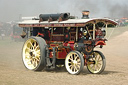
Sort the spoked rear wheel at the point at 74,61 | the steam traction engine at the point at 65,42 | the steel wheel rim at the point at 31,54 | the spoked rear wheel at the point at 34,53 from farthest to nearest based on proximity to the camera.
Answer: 1. the steel wheel rim at the point at 31,54
2. the spoked rear wheel at the point at 34,53
3. the steam traction engine at the point at 65,42
4. the spoked rear wheel at the point at 74,61

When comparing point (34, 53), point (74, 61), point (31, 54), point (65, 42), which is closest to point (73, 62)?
point (74, 61)

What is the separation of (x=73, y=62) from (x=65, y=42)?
1240mm

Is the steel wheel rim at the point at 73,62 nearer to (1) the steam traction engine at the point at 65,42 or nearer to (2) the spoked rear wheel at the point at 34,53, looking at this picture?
(1) the steam traction engine at the point at 65,42

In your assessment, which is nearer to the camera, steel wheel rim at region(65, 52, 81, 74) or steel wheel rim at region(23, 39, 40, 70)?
steel wheel rim at region(65, 52, 81, 74)

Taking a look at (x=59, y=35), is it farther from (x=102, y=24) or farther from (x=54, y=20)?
(x=102, y=24)

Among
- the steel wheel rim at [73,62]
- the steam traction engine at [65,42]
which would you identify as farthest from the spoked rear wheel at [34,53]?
the steel wheel rim at [73,62]

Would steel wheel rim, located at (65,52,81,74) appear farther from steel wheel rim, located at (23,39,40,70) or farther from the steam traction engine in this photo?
steel wheel rim, located at (23,39,40,70)

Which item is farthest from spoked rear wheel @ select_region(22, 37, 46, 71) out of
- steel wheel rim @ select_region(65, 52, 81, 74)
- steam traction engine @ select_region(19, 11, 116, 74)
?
steel wheel rim @ select_region(65, 52, 81, 74)

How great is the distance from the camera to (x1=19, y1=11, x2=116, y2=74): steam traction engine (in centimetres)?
1202

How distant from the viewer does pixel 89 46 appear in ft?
40.3

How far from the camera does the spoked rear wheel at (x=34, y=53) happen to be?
1251 cm

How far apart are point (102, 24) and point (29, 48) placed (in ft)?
11.3

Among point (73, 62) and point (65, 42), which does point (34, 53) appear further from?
point (73, 62)

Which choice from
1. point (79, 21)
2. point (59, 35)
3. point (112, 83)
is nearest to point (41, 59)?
point (59, 35)
